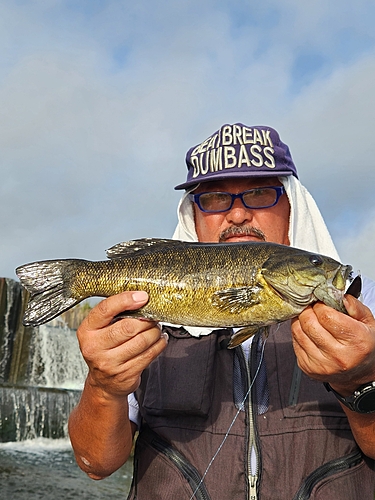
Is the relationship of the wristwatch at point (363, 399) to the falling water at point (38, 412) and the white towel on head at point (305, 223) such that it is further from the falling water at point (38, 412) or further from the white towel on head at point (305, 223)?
the falling water at point (38, 412)

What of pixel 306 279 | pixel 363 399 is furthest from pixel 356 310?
pixel 363 399

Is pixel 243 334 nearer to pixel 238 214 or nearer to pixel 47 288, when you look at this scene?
pixel 47 288

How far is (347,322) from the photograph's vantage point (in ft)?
9.16

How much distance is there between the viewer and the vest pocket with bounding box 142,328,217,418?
3.62 m

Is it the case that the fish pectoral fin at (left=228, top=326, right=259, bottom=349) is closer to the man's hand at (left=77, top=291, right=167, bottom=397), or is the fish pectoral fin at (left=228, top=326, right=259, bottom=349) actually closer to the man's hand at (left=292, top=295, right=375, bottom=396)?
the man's hand at (left=292, top=295, right=375, bottom=396)

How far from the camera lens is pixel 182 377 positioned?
3.84 m

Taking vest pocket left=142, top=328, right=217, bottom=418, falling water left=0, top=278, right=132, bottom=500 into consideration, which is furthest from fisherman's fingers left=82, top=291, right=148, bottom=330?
falling water left=0, top=278, right=132, bottom=500

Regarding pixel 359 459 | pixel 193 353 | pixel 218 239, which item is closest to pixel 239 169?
pixel 218 239

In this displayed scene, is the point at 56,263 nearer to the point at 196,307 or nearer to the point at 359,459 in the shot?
the point at 196,307

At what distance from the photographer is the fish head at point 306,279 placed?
3.01 metres

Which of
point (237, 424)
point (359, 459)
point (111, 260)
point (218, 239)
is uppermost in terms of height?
point (218, 239)

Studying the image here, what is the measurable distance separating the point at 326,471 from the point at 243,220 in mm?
1995

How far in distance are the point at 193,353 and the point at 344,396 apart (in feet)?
3.80

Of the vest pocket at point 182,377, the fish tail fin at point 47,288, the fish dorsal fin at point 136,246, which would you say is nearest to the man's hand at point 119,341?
the fish tail fin at point 47,288
